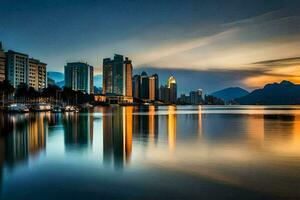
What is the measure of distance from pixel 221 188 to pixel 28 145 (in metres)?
17.5

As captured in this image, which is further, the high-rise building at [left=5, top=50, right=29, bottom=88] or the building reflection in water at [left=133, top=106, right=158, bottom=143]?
the high-rise building at [left=5, top=50, right=29, bottom=88]

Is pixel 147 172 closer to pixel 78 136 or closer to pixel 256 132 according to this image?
pixel 78 136

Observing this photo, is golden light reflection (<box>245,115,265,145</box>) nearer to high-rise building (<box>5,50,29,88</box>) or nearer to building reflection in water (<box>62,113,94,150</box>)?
A: building reflection in water (<box>62,113,94,150</box>)

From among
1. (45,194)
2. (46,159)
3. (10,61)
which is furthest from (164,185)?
(10,61)

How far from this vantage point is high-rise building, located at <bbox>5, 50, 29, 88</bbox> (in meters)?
183

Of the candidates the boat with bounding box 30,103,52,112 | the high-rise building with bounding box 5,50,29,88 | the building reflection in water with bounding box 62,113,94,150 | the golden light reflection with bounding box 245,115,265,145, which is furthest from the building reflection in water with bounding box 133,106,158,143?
the high-rise building with bounding box 5,50,29,88

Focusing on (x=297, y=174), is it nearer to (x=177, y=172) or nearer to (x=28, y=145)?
(x=177, y=172)

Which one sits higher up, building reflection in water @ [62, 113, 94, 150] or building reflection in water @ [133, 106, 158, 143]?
building reflection in water @ [62, 113, 94, 150]

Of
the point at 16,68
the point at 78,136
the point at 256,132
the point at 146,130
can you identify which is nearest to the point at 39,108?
the point at 146,130

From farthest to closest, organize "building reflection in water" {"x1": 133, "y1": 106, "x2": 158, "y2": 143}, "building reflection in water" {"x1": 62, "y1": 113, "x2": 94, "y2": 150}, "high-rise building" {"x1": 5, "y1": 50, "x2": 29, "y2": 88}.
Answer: "high-rise building" {"x1": 5, "y1": 50, "x2": 29, "y2": 88} → "building reflection in water" {"x1": 133, "y1": 106, "x2": 158, "y2": 143} → "building reflection in water" {"x1": 62, "y1": 113, "x2": 94, "y2": 150}

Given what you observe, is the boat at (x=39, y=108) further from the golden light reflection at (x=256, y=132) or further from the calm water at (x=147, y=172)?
the calm water at (x=147, y=172)

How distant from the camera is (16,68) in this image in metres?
186

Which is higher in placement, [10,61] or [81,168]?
[10,61]

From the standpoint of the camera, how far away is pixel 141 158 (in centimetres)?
1998
